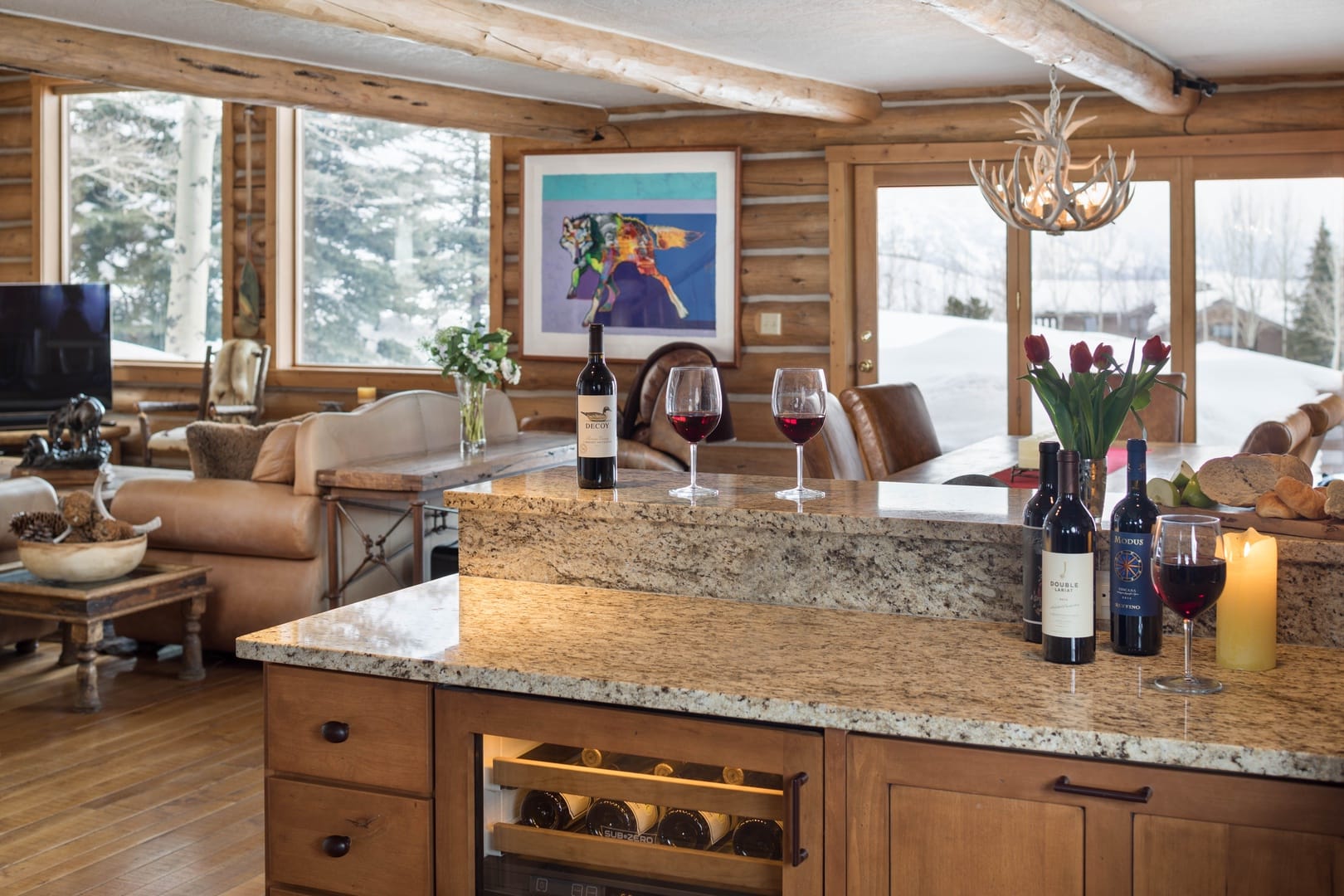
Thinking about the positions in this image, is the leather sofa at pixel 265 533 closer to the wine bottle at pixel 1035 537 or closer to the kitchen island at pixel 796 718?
the kitchen island at pixel 796 718

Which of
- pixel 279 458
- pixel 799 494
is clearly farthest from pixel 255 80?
pixel 799 494

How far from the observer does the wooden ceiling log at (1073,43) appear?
425 cm

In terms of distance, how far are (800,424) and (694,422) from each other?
18cm

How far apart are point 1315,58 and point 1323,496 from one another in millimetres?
4894

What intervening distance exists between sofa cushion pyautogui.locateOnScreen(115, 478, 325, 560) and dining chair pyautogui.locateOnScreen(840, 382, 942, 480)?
196 centimetres

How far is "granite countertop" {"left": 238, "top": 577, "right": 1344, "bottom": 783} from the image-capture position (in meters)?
1.47

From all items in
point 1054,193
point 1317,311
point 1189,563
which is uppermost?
point 1054,193

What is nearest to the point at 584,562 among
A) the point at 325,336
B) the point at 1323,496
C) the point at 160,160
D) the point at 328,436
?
the point at 1323,496

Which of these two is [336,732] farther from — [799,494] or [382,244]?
[382,244]

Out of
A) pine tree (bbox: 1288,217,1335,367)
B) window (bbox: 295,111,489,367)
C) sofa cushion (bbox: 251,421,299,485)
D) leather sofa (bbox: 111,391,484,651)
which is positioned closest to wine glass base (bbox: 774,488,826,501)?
leather sofa (bbox: 111,391,484,651)

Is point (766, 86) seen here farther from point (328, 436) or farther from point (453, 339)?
point (328, 436)

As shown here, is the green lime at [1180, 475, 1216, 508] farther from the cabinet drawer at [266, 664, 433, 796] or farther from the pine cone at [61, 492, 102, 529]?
the pine cone at [61, 492, 102, 529]

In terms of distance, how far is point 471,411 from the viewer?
536cm

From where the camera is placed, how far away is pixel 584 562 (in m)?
2.29
